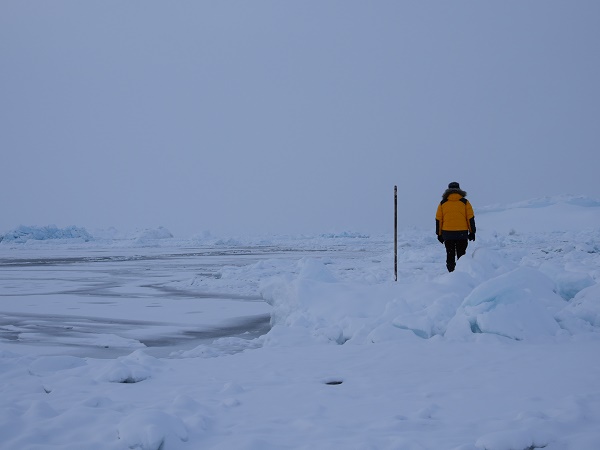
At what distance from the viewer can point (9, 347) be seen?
5.18 metres

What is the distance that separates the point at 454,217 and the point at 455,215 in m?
0.03

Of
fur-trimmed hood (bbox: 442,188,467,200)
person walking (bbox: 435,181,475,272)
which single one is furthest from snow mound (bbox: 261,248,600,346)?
fur-trimmed hood (bbox: 442,188,467,200)

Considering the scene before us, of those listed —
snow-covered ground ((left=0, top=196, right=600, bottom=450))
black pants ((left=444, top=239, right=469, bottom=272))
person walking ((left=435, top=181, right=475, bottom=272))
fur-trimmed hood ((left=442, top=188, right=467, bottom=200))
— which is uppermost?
fur-trimmed hood ((left=442, top=188, right=467, bottom=200))

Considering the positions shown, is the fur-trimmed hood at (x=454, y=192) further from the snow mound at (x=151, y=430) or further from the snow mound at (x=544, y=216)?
the snow mound at (x=544, y=216)

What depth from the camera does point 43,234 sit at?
198 ft

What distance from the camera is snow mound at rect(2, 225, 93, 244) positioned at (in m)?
57.6

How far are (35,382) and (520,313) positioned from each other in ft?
12.8

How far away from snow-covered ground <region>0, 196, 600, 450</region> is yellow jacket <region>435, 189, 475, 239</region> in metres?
0.60

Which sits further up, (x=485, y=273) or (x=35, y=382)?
(x=485, y=273)

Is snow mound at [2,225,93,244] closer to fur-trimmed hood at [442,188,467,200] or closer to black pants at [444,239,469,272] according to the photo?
black pants at [444,239,469,272]

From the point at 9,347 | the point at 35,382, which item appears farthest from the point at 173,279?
the point at 35,382

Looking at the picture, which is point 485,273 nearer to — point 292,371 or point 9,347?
point 292,371

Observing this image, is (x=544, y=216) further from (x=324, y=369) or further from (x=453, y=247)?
(x=324, y=369)

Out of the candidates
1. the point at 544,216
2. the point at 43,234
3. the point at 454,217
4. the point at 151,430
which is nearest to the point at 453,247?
the point at 454,217
